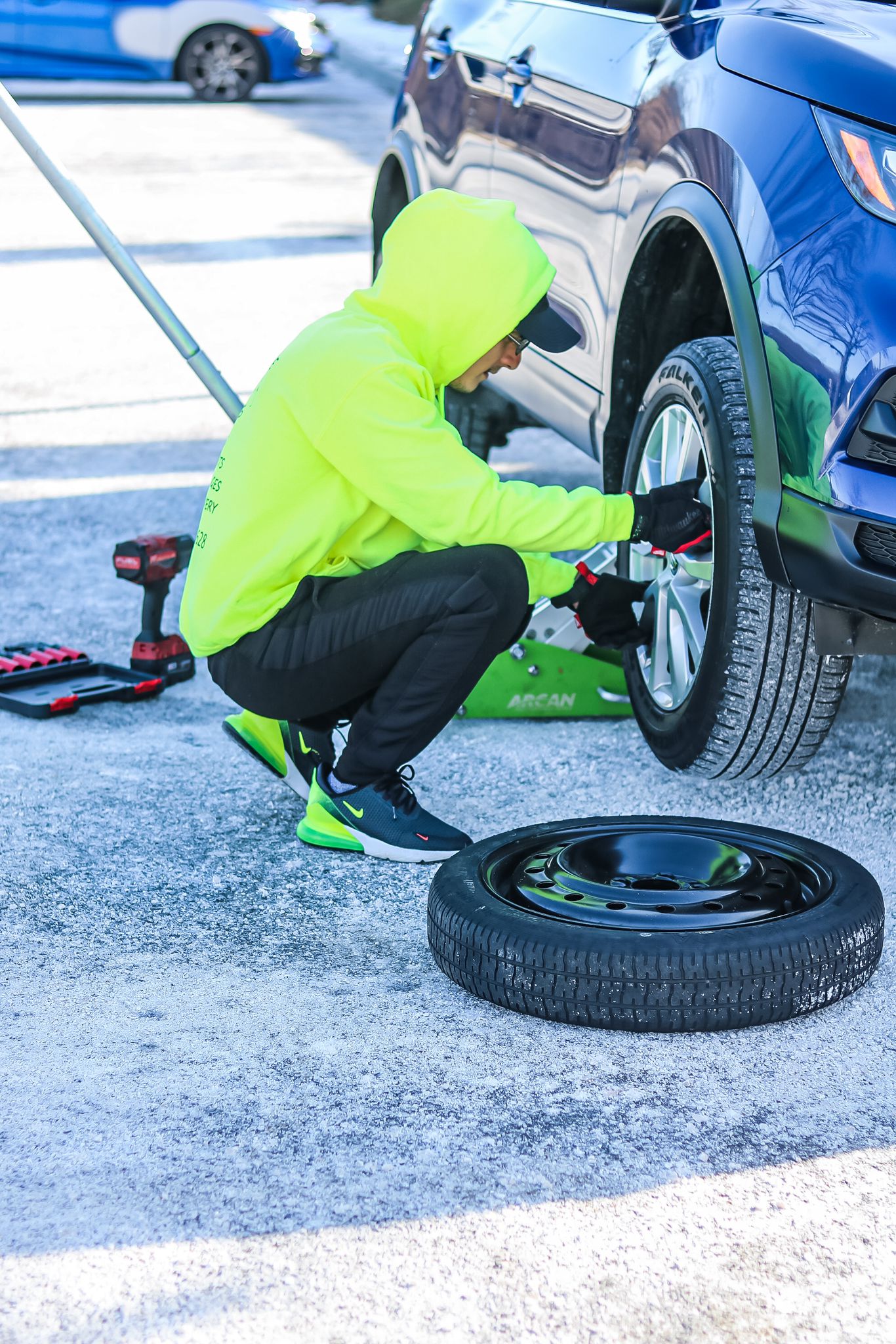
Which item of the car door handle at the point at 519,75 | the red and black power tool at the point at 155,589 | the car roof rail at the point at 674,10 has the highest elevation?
the car roof rail at the point at 674,10

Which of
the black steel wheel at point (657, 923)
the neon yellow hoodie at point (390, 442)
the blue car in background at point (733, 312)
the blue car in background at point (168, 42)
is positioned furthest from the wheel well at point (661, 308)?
the blue car in background at point (168, 42)

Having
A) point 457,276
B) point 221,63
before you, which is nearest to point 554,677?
point 457,276

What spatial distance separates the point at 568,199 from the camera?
12.2 feet

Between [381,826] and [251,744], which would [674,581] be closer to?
[381,826]

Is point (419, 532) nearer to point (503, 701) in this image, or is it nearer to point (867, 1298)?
point (503, 701)

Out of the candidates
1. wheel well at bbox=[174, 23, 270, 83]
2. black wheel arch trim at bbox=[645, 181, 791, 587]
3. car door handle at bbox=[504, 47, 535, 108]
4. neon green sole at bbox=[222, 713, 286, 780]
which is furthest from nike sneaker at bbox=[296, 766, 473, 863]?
wheel well at bbox=[174, 23, 270, 83]

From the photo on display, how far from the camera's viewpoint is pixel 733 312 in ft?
9.07

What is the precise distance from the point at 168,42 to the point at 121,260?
44.1 ft

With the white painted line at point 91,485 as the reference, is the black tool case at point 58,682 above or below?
above

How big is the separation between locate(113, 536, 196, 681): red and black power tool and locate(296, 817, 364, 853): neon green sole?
0.97 metres

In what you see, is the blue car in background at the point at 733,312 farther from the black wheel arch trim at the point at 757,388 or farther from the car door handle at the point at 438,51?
the car door handle at the point at 438,51

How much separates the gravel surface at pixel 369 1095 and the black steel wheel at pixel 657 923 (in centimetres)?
5

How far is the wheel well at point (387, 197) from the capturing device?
5.29m

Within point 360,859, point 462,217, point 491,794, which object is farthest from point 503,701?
point 462,217
